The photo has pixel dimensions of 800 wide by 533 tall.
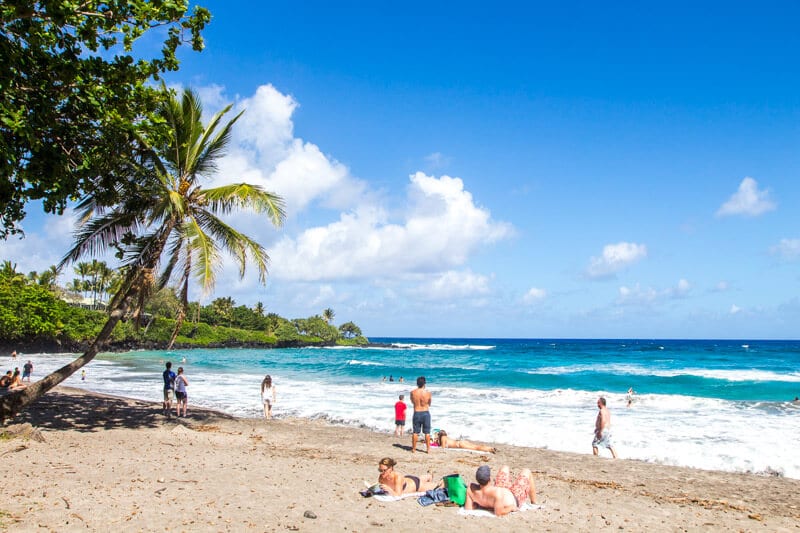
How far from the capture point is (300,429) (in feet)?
47.2

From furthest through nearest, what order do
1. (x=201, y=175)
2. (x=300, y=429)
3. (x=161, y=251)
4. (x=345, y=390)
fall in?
(x=345, y=390) → (x=300, y=429) → (x=201, y=175) → (x=161, y=251)

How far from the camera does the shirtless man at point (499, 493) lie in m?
7.10

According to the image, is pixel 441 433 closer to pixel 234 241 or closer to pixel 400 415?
pixel 400 415

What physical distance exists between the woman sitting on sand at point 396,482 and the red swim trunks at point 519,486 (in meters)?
1.15

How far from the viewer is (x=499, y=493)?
715 centimetres

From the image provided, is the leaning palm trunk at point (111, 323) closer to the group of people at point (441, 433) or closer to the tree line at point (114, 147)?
the tree line at point (114, 147)

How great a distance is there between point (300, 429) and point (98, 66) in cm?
1041

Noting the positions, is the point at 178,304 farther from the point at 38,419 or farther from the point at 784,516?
the point at 784,516

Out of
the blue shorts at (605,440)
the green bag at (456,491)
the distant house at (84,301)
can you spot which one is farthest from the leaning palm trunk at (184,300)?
the distant house at (84,301)

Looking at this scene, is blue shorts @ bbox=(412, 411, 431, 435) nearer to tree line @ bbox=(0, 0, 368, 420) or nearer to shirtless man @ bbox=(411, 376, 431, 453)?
shirtless man @ bbox=(411, 376, 431, 453)

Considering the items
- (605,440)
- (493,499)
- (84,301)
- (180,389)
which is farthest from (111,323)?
(84,301)

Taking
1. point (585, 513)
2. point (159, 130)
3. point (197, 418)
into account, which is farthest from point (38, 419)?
point (585, 513)

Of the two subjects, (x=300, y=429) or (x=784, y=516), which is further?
(x=300, y=429)

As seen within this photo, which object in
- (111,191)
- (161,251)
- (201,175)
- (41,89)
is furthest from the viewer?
(201,175)
